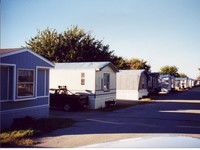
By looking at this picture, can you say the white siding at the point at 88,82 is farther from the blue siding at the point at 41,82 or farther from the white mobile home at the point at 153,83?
the white mobile home at the point at 153,83

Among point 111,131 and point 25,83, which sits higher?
point 25,83

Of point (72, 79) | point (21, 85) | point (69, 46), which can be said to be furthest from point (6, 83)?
point (69, 46)

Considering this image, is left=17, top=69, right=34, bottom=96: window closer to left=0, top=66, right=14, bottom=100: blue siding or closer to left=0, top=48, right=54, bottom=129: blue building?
left=0, top=48, right=54, bottom=129: blue building

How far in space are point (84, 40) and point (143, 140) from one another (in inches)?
1072

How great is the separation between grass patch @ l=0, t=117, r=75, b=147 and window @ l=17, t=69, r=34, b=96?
1.12 metres

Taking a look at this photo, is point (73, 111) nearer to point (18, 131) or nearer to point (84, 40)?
point (18, 131)

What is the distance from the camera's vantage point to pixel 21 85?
1119cm

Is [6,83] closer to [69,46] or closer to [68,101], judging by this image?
[68,101]

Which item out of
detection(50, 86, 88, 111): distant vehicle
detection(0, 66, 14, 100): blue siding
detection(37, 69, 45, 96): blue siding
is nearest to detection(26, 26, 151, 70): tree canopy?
detection(50, 86, 88, 111): distant vehicle

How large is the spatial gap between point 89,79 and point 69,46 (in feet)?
43.8

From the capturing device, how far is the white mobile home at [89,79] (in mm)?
18484

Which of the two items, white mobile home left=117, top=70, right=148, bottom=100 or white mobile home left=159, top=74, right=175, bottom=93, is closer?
white mobile home left=117, top=70, right=148, bottom=100

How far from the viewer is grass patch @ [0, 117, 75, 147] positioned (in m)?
8.33

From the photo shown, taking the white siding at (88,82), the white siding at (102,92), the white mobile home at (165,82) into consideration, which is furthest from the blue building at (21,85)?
the white mobile home at (165,82)
